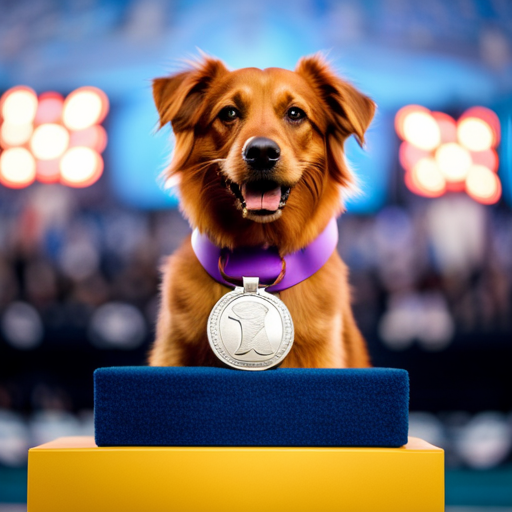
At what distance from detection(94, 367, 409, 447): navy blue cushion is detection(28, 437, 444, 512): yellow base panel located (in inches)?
1.1

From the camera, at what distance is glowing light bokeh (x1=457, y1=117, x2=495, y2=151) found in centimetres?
339

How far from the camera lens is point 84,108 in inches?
136

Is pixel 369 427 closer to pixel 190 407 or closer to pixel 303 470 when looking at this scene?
pixel 303 470

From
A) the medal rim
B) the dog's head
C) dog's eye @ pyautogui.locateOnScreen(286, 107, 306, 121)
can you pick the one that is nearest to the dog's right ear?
the dog's head

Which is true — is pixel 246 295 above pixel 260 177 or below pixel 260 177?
below

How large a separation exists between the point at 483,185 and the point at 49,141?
8.55 feet

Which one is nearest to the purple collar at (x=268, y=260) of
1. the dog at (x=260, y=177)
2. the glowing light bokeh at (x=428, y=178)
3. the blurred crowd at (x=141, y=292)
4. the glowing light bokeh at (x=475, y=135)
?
the dog at (x=260, y=177)

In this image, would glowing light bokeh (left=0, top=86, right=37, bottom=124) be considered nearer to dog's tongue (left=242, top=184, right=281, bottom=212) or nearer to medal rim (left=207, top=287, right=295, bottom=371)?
dog's tongue (left=242, top=184, right=281, bottom=212)

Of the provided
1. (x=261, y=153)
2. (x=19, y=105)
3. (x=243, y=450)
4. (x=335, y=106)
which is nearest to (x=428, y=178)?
(x=335, y=106)

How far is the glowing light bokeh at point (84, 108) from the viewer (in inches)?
135

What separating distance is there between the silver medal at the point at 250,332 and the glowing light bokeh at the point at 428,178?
2.51 meters

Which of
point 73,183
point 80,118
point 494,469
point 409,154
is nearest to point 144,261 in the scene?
point 73,183

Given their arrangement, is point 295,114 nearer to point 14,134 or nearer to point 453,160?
point 453,160

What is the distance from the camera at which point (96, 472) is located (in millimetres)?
1068
